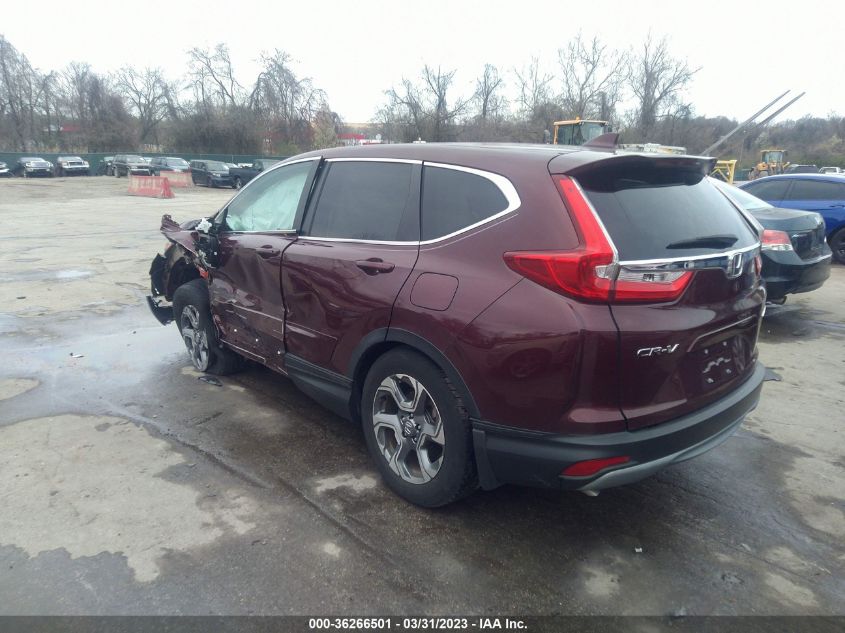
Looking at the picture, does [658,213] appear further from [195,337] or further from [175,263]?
[175,263]

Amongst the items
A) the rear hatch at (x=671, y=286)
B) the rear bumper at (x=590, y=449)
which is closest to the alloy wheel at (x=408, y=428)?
the rear bumper at (x=590, y=449)

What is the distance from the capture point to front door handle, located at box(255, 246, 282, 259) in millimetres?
3935

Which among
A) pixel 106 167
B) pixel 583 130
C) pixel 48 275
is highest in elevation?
pixel 583 130

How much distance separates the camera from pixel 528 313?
249 centimetres

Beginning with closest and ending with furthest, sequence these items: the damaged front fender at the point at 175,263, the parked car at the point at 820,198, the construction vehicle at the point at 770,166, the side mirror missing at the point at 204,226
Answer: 1. the side mirror missing at the point at 204,226
2. the damaged front fender at the point at 175,263
3. the parked car at the point at 820,198
4. the construction vehicle at the point at 770,166

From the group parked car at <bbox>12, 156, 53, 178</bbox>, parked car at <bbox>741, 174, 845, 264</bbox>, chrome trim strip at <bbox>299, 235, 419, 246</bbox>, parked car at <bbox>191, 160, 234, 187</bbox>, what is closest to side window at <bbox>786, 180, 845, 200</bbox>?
parked car at <bbox>741, 174, 845, 264</bbox>

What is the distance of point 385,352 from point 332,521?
0.92 meters

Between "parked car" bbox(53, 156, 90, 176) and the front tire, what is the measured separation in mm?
48126

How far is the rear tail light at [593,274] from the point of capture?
2.43 metres

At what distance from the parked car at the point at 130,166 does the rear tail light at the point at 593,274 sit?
41662mm

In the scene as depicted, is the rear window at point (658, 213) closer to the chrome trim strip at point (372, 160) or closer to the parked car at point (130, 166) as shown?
the chrome trim strip at point (372, 160)

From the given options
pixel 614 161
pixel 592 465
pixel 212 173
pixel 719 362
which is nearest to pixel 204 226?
pixel 614 161

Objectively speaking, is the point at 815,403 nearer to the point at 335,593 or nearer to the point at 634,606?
the point at 634,606

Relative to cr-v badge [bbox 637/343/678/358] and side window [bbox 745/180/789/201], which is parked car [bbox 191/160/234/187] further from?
cr-v badge [bbox 637/343/678/358]
